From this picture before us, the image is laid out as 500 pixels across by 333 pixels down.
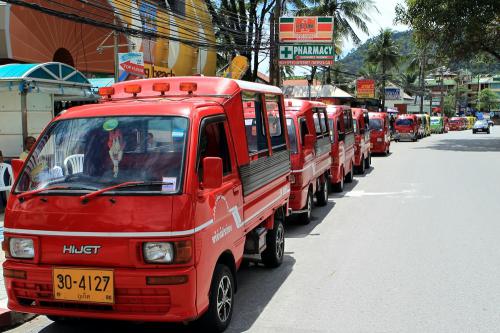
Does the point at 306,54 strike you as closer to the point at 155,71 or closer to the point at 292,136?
the point at 155,71

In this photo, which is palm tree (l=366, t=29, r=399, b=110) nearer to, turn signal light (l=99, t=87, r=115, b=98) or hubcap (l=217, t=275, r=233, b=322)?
turn signal light (l=99, t=87, r=115, b=98)

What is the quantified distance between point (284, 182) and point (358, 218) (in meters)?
3.37

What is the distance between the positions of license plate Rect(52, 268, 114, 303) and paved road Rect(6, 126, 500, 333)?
103cm

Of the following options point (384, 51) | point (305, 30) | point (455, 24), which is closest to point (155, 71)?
point (305, 30)

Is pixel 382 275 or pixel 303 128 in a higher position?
pixel 303 128

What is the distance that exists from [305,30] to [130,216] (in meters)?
21.0

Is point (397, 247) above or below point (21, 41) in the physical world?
below

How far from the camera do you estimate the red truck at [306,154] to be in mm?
8734

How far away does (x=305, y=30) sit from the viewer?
77.5ft

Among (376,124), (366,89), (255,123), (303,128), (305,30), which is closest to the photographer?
(255,123)

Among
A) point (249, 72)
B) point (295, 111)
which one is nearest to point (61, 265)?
point (295, 111)

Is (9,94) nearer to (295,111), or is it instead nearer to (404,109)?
(295,111)

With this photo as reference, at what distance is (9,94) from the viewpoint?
40.3ft

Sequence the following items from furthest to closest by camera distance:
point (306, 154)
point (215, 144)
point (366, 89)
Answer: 1. point (366, 89)
2. point (306, 154)
3. point (215, 144)
